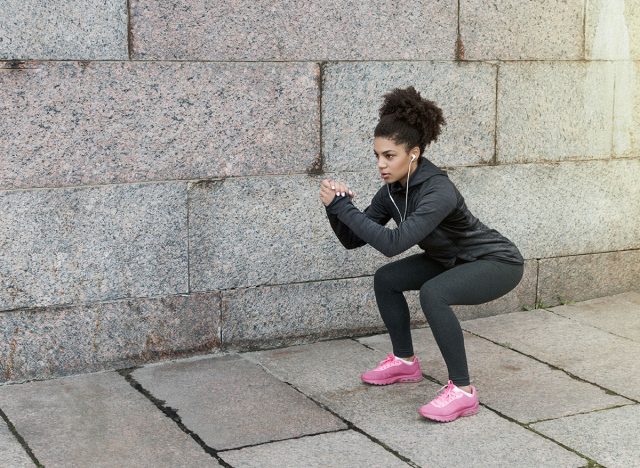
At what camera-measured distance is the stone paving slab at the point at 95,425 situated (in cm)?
376

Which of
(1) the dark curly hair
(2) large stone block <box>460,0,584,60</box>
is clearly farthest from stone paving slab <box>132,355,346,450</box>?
(2) large stone block <box>460,0,584,60</box>

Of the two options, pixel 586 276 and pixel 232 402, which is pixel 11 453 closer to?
pixel 232 402

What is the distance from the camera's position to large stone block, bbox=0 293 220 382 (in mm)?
4590

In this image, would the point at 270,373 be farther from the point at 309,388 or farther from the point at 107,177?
the point at 107,177

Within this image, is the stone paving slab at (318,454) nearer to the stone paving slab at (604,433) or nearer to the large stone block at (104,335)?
the stone paving slab at (604,433)

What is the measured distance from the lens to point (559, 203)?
600cm

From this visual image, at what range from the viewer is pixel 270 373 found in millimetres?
4805

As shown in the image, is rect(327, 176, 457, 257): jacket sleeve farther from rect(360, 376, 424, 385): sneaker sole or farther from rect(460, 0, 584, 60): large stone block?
rect(460, 0, 584, 60): large stone block

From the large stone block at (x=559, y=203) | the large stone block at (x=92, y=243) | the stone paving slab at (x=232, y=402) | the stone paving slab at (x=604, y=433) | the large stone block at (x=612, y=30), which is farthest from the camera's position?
the large stone block at (x=612, y=30)

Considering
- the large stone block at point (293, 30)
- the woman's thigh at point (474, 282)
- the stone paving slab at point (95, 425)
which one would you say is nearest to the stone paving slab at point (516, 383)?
the woman's thigh at point (474, 282)

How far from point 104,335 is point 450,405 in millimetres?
1758

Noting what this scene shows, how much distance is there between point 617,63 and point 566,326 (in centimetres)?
174

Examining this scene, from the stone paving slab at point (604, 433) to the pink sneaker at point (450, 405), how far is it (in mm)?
292

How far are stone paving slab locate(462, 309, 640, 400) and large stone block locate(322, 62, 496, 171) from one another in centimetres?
98
